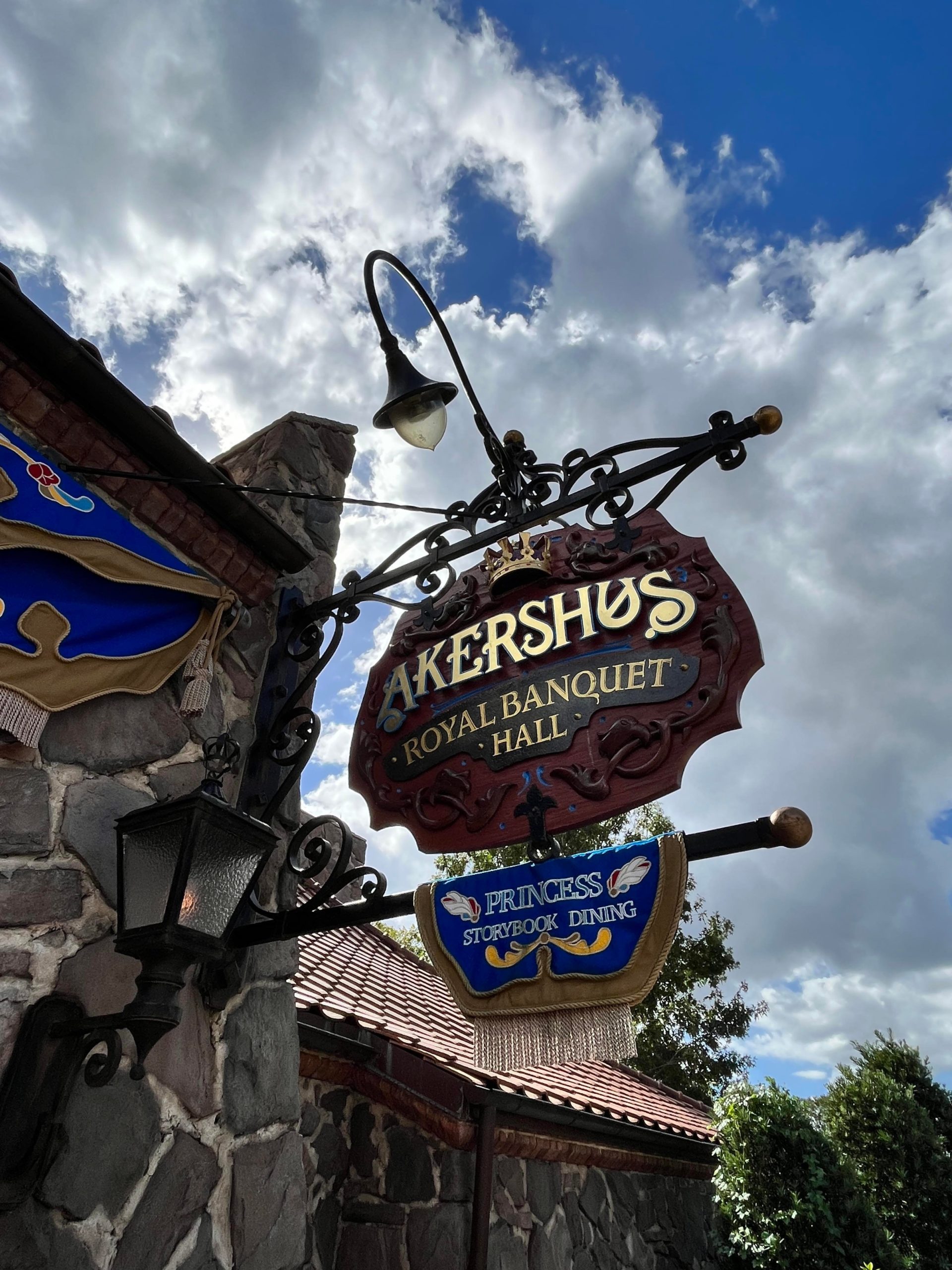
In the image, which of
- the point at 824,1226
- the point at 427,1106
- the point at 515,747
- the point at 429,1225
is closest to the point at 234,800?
the point at 515,747

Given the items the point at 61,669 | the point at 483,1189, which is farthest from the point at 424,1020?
the point at 61,669

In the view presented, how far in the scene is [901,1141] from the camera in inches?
345

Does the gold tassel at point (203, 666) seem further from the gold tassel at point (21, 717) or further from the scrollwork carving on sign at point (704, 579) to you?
the scrollwork carving on sign at point (704, 579)

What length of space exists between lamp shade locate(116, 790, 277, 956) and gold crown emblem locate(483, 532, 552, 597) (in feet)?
4.58

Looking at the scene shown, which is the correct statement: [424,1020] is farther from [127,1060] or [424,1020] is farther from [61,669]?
[61,669]

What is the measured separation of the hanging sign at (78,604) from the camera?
8.14ft

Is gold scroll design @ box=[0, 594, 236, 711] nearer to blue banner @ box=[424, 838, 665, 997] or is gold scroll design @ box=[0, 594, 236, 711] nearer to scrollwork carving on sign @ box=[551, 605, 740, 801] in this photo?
blue banner @ box=[424, 838, 665, 997]

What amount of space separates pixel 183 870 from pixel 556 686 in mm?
1350

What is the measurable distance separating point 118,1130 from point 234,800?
115 cm

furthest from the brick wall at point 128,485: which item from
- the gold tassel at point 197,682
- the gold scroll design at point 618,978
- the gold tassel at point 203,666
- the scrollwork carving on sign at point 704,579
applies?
the gold scroll design at point 618,978

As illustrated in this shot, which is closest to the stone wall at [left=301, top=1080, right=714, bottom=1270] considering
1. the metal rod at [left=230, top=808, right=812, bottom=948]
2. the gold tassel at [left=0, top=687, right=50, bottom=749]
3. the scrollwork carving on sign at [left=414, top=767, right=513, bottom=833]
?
the metal rod at [left=230, top=808, right=812, bottom=948]

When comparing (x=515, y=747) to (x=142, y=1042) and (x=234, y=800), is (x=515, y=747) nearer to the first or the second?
(x=234, y=800)

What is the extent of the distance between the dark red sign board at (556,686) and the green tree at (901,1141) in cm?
773

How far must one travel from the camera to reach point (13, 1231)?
1985 millimetres
